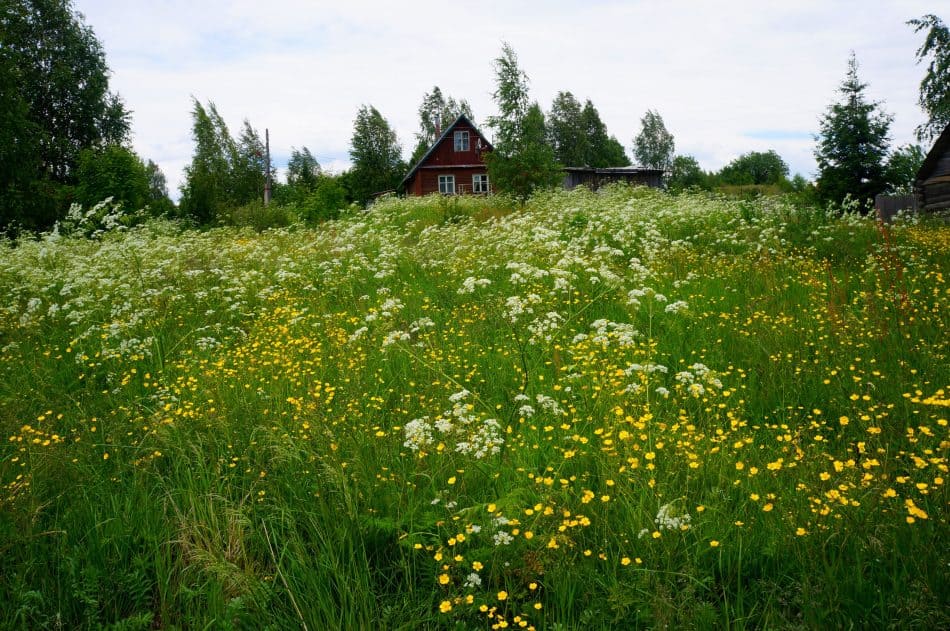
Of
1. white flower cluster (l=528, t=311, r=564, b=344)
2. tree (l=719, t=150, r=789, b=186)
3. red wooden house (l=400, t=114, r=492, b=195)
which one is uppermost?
tree (l=719, t=150, r=789, b=186)

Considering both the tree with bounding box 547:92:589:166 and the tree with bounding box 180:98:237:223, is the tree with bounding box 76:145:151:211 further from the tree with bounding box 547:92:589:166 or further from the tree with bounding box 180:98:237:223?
the tree with bounding box 547:92:589:166

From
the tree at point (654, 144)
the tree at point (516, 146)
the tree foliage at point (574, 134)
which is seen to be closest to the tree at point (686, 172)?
the tree at point (654, 144)

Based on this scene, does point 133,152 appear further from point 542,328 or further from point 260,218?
point 542,328

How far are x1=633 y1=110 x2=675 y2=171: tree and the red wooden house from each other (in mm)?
47113

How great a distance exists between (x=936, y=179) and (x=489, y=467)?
72.1 ft

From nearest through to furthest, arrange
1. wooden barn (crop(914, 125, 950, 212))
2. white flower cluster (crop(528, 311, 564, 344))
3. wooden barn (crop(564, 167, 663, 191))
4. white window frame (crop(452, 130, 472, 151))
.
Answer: white flower cluster (crop(528, 311, 564, 344)) < wooden barn (crop(914, 125, 950, 212)) < white window frame (crop(452, 130, 472, 151)) < wooden barn (crop(564, 167, 663, 191))

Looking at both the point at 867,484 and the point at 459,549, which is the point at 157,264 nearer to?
the point at 459,549

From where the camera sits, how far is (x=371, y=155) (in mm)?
57562

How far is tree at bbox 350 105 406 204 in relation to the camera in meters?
57.1

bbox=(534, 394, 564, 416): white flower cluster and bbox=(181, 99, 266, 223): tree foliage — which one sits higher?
bbox=(181, 99, 266, 223): tree foliage

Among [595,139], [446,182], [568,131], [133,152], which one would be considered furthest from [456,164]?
[595,139]

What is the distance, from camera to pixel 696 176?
277 feet

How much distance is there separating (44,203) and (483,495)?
32415mm

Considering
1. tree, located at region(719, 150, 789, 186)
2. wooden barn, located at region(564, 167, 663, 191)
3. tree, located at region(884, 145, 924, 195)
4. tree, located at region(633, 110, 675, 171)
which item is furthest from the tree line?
tree, located at region(719, 150, 789, 186)
